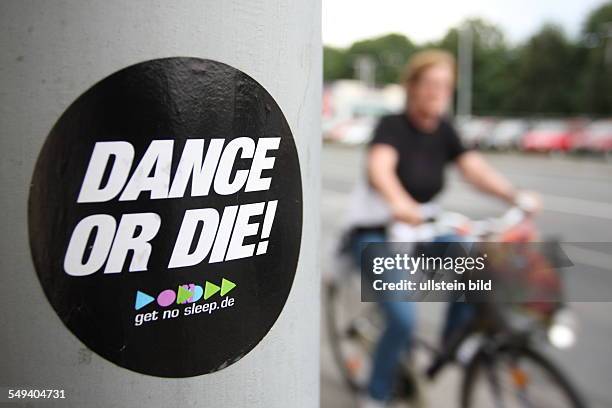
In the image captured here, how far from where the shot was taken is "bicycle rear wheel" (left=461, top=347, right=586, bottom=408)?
310 centimetres

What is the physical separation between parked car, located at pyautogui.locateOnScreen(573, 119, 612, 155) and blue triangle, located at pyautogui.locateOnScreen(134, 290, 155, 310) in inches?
1123

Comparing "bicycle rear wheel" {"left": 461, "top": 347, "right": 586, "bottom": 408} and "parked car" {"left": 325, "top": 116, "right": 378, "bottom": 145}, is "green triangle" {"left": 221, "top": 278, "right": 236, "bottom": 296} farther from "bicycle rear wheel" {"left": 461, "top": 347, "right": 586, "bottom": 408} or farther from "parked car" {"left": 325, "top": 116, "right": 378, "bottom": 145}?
"parked car" {"left": 325, "top": 116, "right": 378, "bottom": 145}

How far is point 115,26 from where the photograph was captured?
1029 mm

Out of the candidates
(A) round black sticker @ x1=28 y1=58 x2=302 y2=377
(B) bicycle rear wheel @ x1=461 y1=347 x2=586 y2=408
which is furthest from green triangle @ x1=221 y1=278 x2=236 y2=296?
(B) bicycle rear wheel @ x1=461 y1=347 x2=586 y2=408

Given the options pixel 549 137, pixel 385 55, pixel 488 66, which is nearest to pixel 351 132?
pixel 549 137

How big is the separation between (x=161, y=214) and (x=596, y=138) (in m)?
29.1

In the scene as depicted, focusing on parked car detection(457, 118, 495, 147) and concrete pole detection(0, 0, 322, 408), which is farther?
parked car detection(457, 118, 495, 147)

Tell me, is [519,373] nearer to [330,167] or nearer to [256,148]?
[256,148]

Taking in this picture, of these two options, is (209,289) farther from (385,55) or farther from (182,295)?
(385,55)

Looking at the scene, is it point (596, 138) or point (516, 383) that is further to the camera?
point (596, 138)

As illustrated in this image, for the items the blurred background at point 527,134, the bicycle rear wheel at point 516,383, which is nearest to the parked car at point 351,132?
the blurred background at point 527,134

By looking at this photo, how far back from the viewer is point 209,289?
3.59 ft

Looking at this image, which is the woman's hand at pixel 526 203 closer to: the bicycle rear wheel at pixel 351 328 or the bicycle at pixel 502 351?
the bicycle at pixel 502 351

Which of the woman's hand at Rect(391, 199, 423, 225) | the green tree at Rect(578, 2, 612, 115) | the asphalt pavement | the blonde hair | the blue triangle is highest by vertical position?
the green tree at Rect(578, 2, 612, 115)
